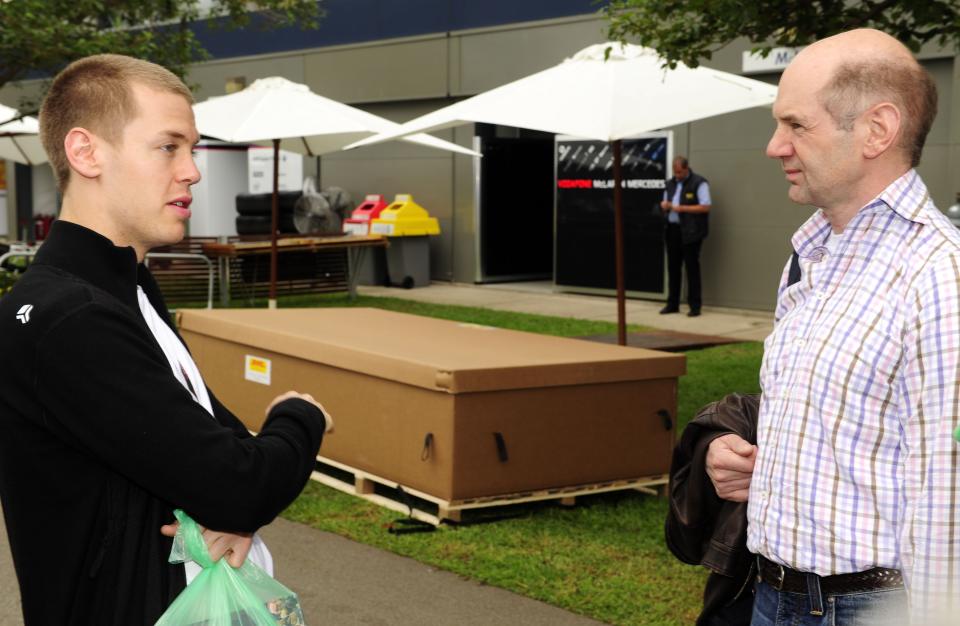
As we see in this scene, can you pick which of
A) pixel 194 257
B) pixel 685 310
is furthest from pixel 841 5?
pixel 194 257

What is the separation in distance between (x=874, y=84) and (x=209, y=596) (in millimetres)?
1519

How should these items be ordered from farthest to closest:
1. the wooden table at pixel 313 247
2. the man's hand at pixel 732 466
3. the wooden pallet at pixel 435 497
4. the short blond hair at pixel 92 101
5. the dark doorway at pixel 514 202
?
the dark doorway at pixel 514 202 → the wooden table at pixel 313 247 → the wooden pallet at pixel 435 497 → the man's hand at pixel 732 466 → the short blond hair at pixel 92 101

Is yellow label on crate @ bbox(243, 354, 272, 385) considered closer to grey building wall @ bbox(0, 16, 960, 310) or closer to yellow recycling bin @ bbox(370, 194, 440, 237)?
grey building wall @ bbox(0, 16, 960, 310)

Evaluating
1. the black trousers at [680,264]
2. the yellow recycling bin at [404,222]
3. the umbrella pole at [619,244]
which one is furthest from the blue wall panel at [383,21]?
the umbrella pole at [619,244]

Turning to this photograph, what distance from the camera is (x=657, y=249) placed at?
17125 millimetres

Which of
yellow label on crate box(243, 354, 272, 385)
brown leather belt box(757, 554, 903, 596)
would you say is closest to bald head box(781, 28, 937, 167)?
brown leather belt box(757, 554, 903, 596)

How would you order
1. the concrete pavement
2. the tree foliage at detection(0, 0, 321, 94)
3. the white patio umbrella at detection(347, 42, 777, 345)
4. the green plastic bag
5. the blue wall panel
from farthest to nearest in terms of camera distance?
the blue wall panel < the concrete pavement < the tree foliage at detection(0, 0, 321, 94) < the white patio umbrella at detection(347, 42, 777, 345) < the green plastic bag

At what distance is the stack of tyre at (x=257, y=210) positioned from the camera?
19812mm

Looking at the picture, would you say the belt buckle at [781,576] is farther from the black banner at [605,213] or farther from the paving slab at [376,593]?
the black banner at [605,213]

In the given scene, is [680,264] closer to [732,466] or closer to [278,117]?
[278,117]

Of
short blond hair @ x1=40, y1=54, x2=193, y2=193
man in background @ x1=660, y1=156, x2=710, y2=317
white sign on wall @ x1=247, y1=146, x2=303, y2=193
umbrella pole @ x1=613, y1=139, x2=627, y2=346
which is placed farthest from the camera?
white sign on wall @ x1=247, y1=146, x2=303, y2=193

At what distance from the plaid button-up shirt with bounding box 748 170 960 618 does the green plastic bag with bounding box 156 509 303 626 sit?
99cm

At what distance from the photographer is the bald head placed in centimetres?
232

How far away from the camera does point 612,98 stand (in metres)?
7.99
